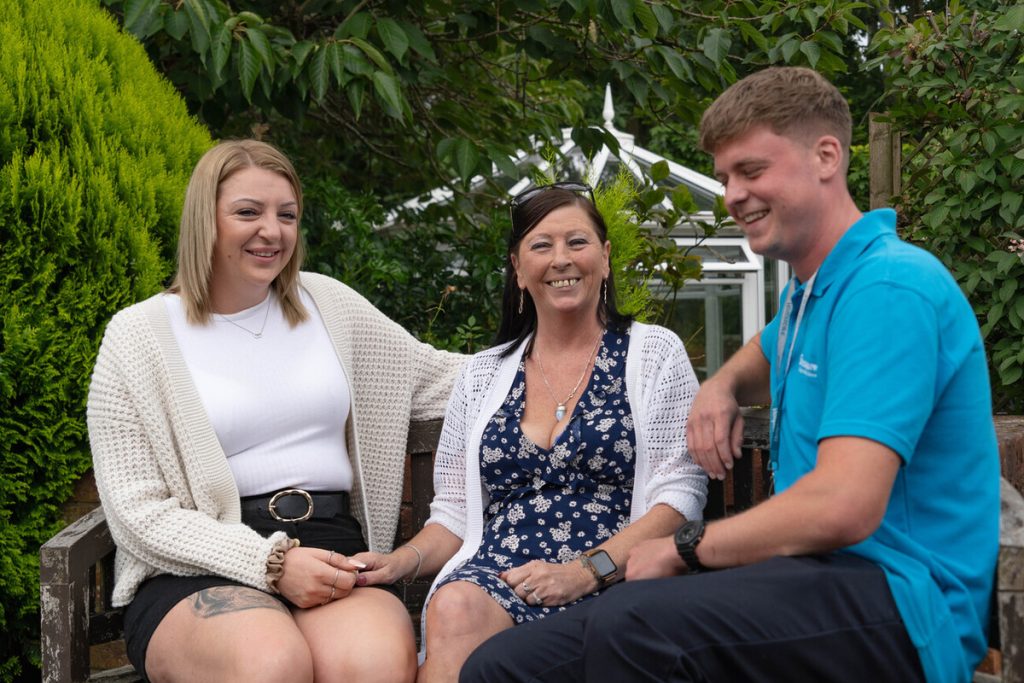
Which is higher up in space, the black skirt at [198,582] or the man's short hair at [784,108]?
the man's short hair at [784,108]

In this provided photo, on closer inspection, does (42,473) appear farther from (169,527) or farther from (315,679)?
(315,679)

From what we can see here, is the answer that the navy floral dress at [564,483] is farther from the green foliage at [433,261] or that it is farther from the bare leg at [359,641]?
the green foliage at [433,261]

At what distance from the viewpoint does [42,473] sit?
3.25 metres

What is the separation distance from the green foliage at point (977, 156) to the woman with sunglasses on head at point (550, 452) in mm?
1451

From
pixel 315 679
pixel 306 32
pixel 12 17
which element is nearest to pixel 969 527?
pixel 315 679

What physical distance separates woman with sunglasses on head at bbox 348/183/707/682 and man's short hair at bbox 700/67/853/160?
89 cm

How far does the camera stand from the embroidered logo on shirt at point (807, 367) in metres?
2.13

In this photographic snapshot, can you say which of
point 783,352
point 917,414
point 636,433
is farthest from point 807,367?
point 636,433

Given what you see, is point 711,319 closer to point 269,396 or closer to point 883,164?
point 883,164

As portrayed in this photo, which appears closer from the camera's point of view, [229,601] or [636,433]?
[229,601]

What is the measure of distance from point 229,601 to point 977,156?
2.92 m

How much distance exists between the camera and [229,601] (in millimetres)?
2672

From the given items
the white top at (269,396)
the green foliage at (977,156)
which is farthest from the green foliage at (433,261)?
the white top at (269,396)

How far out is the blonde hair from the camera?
9.92ft
